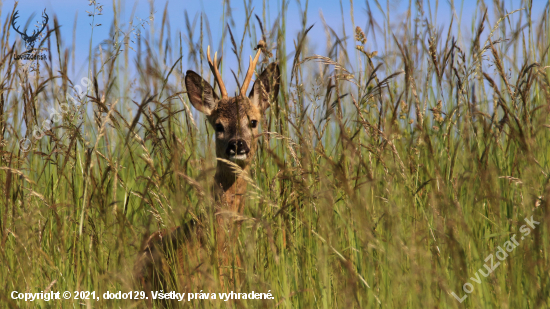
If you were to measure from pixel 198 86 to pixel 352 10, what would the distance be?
159cm

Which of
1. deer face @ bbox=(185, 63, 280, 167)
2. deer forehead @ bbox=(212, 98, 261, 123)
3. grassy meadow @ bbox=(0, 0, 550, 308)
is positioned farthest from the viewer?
deer forehead @ bbox=(212, 98, 261, 123)

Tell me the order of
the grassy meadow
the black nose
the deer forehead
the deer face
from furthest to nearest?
the deer forehead
the deer face
the black nose
the grassy meadow

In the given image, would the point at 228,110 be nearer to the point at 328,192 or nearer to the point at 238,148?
the point at 238,148

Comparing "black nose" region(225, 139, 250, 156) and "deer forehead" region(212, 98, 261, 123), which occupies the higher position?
"deer forehead" region(212, 98, 261, 123)

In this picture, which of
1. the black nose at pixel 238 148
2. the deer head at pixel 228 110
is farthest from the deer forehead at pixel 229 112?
the black nose at pixel 238 148

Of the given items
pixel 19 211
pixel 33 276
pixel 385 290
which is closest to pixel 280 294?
pixel 385 290

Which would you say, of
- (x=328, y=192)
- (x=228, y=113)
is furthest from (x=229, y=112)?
(x=328, y=192)

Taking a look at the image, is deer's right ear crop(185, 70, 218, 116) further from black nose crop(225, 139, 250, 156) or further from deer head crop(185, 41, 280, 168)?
black nose crop(225, 139, 250, 156)

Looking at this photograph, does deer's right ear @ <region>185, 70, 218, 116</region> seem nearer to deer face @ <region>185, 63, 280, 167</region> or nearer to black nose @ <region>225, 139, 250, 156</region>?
deer face @ <region>185, 63, 280, 167</region>

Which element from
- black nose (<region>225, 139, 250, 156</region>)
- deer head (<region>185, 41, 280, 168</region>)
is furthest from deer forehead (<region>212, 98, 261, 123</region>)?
black nose (<region>225, 139, 250, 156</region>)

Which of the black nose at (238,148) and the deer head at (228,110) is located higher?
the deer head at (228,110)

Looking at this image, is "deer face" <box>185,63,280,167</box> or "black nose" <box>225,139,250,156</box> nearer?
"black nose" <box>225,139,250,156</box>

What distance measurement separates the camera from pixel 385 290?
6.43 feet

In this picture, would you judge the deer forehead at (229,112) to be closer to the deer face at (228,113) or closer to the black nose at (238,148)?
the deer face at (228,113)
